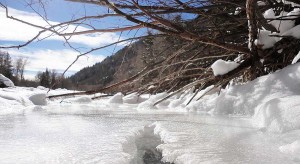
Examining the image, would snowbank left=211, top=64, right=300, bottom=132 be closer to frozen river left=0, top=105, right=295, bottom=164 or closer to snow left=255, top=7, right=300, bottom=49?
frozen river left=0, top=105, right=295, bottom=164

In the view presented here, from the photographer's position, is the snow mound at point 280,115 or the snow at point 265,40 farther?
the snow at point 265,40

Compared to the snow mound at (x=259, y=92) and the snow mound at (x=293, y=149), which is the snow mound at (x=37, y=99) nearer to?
the snow mound at (x=259, y=92)

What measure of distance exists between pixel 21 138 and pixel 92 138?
1.41ft

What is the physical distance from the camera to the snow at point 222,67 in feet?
9.04

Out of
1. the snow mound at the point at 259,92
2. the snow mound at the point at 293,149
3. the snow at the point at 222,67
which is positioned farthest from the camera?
the snow at the point at 222,67

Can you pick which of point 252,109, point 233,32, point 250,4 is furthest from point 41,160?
point 233,32

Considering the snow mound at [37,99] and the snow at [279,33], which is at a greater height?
the snow at [279,33]

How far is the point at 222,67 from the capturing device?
2762 millimetres

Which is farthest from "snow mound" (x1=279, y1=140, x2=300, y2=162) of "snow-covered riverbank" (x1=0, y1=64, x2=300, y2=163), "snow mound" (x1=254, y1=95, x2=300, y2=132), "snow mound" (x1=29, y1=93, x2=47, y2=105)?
"snow mound" (x1=29, y1=93, x2=47, y2=105)

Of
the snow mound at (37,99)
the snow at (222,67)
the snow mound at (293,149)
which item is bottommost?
the snow mound at (37,99)

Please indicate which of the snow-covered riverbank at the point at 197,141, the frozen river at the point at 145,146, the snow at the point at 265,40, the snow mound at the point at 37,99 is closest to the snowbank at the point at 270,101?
the snow-covered riverbank at the point at 197,141

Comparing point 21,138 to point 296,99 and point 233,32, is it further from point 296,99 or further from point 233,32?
point 233,32

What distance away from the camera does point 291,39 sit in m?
2.72

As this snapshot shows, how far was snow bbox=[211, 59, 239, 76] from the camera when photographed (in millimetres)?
2754
